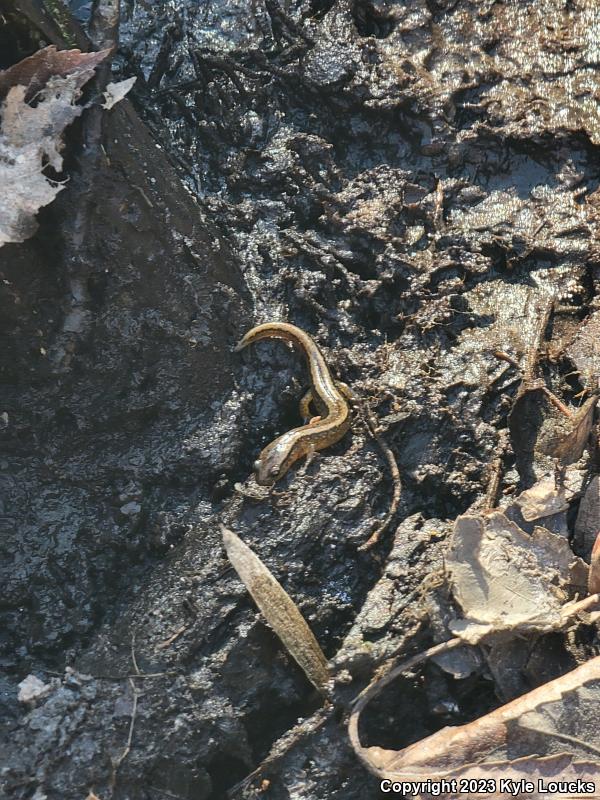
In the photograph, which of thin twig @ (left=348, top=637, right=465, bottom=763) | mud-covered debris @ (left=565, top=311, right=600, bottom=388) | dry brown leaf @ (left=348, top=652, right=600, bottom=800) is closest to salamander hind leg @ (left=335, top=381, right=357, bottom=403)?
mud-covered debris @ (left=565, top=311, right=600, bottom=388)

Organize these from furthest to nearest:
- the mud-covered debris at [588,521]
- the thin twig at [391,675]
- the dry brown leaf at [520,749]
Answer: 1. the mud-covered debris at [588,521]
2. the thin twig at [391,675]
3. the dry brown leaf at [520,749]

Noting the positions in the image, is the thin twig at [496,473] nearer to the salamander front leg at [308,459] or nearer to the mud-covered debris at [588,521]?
the mud-covered debris at [588,521]

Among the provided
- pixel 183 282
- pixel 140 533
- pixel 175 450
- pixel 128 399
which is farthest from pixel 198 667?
pixel 183 282

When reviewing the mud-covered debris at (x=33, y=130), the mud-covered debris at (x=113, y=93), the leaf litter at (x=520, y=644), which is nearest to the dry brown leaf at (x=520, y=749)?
the leaf litter at (x=520, y=644)

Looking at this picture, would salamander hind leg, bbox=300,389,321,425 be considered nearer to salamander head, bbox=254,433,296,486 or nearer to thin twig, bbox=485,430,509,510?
salamander head, bbox=254,433,296,486

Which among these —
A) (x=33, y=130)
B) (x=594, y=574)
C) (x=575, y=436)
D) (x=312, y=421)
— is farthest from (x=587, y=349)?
(x=33, y=130)

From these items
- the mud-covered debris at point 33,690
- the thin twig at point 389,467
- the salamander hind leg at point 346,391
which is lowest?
the thin twig at point 389,467

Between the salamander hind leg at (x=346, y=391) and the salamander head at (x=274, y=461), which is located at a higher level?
the salamander head at (x=274, y=461)
